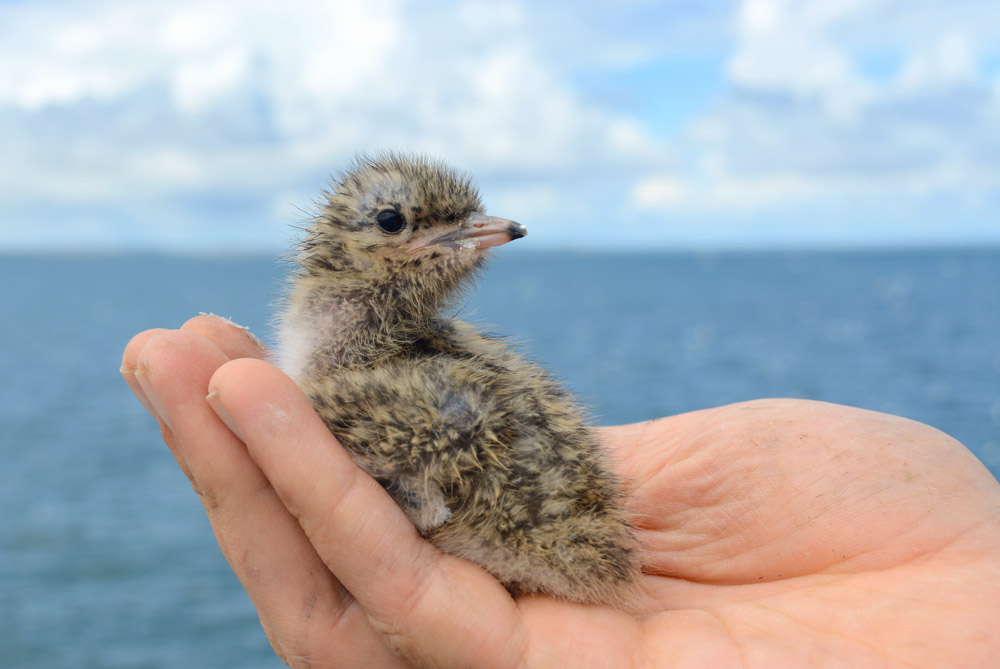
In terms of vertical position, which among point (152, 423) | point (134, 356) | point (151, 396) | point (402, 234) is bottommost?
point (152, 423)

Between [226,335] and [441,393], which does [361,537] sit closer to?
[441,393]

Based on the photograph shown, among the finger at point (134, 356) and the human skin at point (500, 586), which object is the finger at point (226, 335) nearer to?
the human skin at point (500, 586)

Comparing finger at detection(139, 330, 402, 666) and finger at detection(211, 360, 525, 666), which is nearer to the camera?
finger at detection(211, 360, 525, 666)

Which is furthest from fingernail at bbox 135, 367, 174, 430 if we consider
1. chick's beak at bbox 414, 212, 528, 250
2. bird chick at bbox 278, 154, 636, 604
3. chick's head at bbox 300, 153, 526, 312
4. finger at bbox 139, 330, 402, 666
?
chick's beak at bbox 414, 212, 528, 250

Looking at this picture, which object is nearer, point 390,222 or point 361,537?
point 361,537

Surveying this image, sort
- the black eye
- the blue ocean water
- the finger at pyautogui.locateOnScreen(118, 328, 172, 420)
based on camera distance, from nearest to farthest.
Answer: the finger at pyautogui.locateOnScreen(118, 328, 172, 420), the black eye, the blue ocean water

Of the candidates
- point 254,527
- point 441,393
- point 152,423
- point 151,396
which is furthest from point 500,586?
point 152,423

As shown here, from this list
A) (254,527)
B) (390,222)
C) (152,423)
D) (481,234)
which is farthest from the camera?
(152,423)

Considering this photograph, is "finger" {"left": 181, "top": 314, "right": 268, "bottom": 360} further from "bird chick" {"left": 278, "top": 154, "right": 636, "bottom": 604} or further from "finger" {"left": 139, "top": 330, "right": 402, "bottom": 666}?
"finger" {"left": 139, "top": 330, "right": 402, "bottom": 666}
